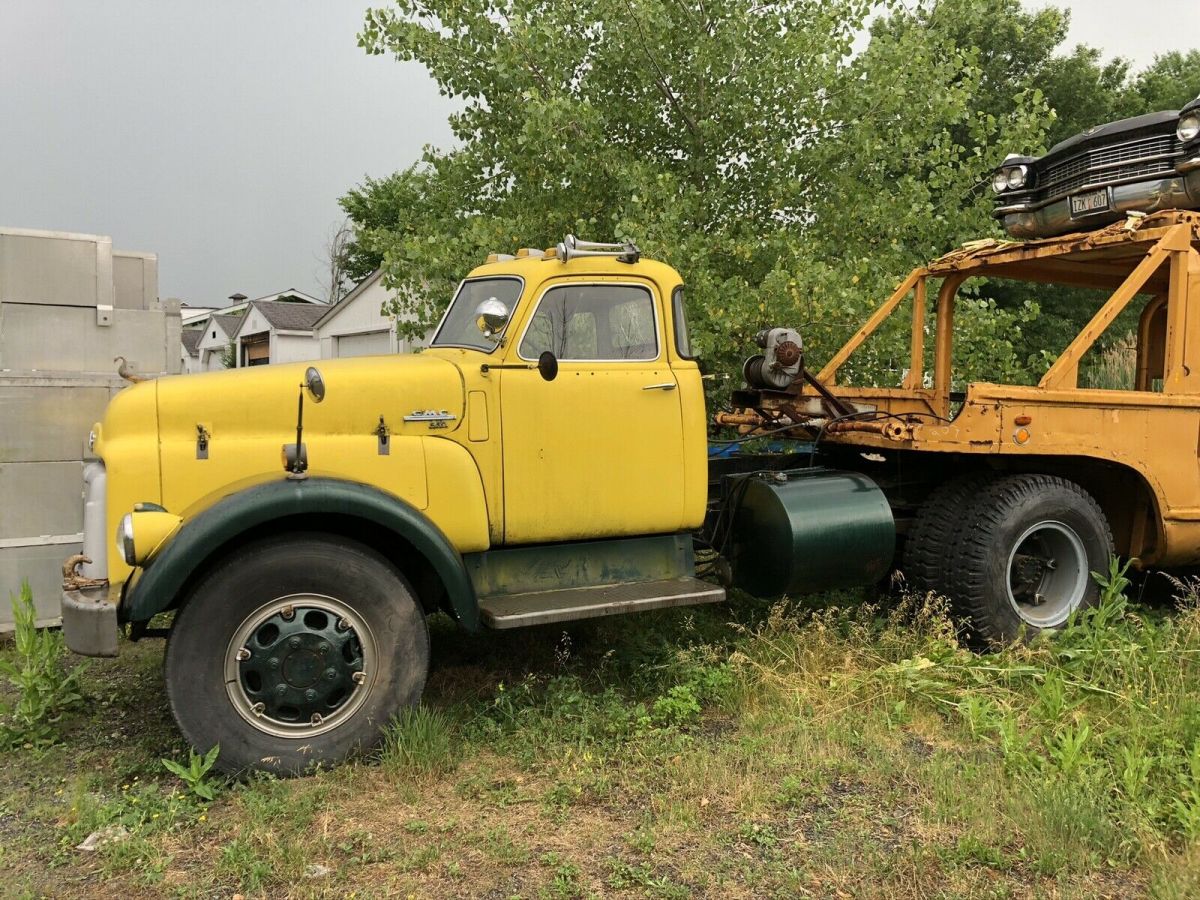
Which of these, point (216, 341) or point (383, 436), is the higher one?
point (216, 341)

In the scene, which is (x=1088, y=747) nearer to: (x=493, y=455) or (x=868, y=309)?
(x=493, y=455)

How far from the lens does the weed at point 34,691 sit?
4.28 metres

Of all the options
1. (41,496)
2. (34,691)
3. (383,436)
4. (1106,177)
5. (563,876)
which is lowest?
(563,876)

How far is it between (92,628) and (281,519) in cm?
81

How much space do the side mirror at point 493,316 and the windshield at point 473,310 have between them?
0.04m

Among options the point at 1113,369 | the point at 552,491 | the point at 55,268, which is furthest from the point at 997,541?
the point at 1113,369

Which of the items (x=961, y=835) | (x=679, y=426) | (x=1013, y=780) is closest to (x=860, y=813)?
(x=961, y=835)

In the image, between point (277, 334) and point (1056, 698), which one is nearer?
point (1056, 698)

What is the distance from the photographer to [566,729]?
4.31 m

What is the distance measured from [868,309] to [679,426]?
3.28 meters

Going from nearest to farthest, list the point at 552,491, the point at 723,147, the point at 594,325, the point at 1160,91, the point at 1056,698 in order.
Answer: the point at 1056,698, the point at 552,491, the point at 594,325, the point at 723,147, the point at 1160,91

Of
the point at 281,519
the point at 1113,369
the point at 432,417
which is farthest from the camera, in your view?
the point at 1113,369

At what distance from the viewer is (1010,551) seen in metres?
5.29

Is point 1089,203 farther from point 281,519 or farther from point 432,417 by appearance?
point 281,519
